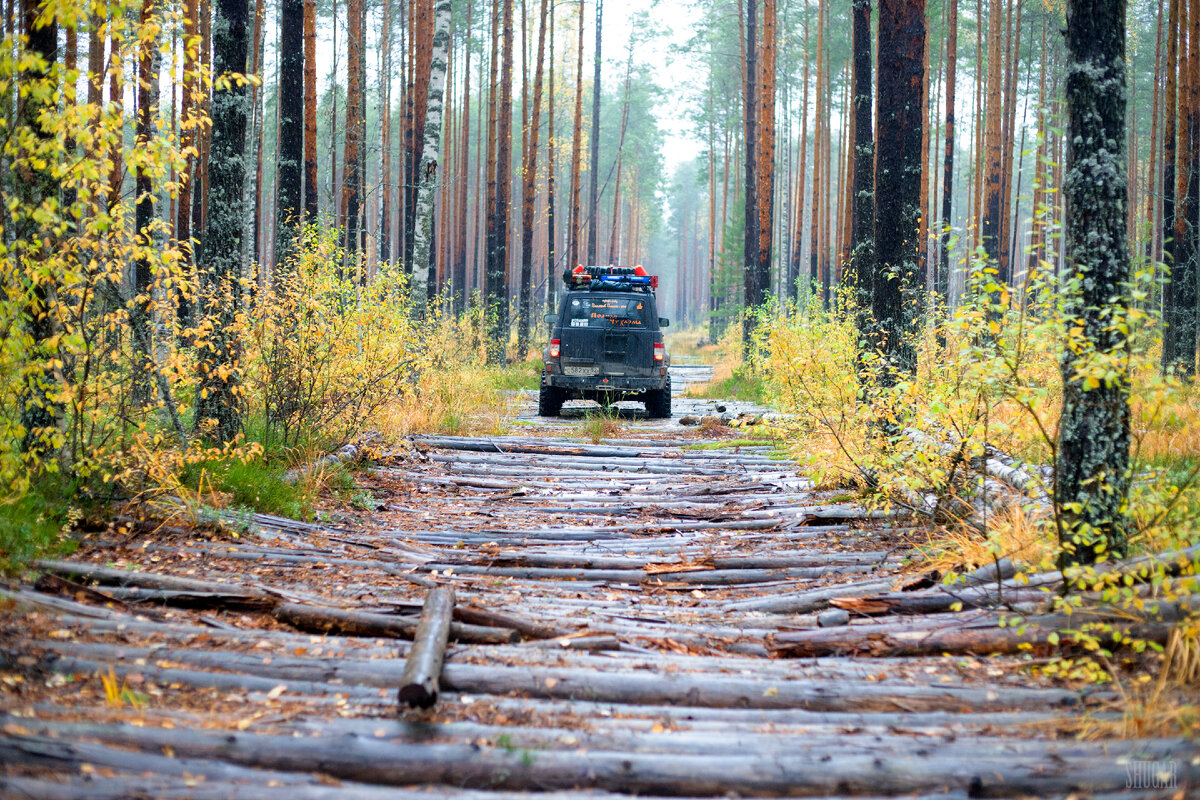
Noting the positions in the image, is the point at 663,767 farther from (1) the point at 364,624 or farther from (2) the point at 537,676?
(1) the point at 364,624

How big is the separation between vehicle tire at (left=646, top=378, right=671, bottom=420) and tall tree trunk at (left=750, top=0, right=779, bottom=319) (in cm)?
635

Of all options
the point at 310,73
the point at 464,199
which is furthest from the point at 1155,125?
the point at 310,73

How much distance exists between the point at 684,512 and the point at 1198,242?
13.2 metres

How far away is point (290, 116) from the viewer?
35.3 feet

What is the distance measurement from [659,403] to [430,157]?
6.01 metres

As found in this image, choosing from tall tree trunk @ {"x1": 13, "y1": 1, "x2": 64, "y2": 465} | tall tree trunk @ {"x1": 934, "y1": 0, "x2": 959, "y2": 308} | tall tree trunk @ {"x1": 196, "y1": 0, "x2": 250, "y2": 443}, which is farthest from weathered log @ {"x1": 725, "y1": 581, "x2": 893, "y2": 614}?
tall tree trunk @ {"x1": 934, "y1": 0, "x2": 959, "y2": 308}

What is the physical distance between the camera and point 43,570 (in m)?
3.88

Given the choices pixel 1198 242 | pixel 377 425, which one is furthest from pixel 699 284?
pixel 377 425

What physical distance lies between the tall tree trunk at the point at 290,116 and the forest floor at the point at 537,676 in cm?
644

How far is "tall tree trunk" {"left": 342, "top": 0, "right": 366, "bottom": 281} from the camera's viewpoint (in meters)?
14.1

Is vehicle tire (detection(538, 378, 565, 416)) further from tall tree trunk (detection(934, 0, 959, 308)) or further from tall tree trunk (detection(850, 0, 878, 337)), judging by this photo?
tall tree trunk (detection(934, 0, 959, 308))

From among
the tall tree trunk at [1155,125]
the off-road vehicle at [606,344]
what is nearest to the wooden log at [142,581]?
the off-road vehicle at [606,344]

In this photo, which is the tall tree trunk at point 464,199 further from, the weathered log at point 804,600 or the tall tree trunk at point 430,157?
the weathered log at point 804,600

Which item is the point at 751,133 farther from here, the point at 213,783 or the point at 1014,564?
the point at 213,783
